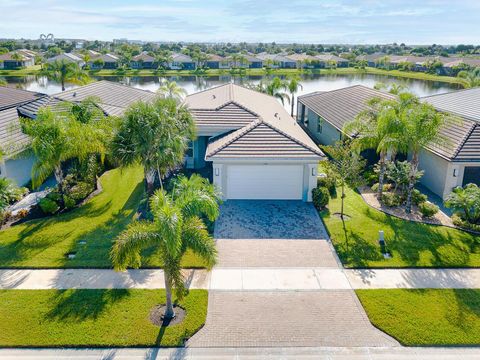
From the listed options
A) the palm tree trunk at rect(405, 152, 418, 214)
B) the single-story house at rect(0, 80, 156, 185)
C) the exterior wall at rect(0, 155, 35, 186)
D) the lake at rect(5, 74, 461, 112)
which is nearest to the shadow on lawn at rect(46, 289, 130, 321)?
the single-story house at rect(0, 80, 156, 185)

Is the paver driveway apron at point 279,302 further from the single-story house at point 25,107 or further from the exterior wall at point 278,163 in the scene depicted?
the single-story house at point 25,107

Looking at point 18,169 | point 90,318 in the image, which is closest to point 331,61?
point 18,169

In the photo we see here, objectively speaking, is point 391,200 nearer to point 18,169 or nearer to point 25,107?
point 18,169

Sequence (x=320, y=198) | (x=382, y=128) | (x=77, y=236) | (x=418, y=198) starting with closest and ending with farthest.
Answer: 1. (x=77, y=236)
2. (x=382, y=128)
3. (x=320, y=198)
4. (x=418, y=198)

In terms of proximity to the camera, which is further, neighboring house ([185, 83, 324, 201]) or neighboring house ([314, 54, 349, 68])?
neighboring house ([314, 54, 349, 68])

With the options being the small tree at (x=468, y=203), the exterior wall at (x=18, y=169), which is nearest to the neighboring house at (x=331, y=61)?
the small tree at (x=468, y=203)

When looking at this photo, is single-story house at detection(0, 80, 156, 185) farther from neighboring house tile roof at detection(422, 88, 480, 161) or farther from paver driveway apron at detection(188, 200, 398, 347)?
neighboring house tile roof at detection(422, 88, 480, 161)
